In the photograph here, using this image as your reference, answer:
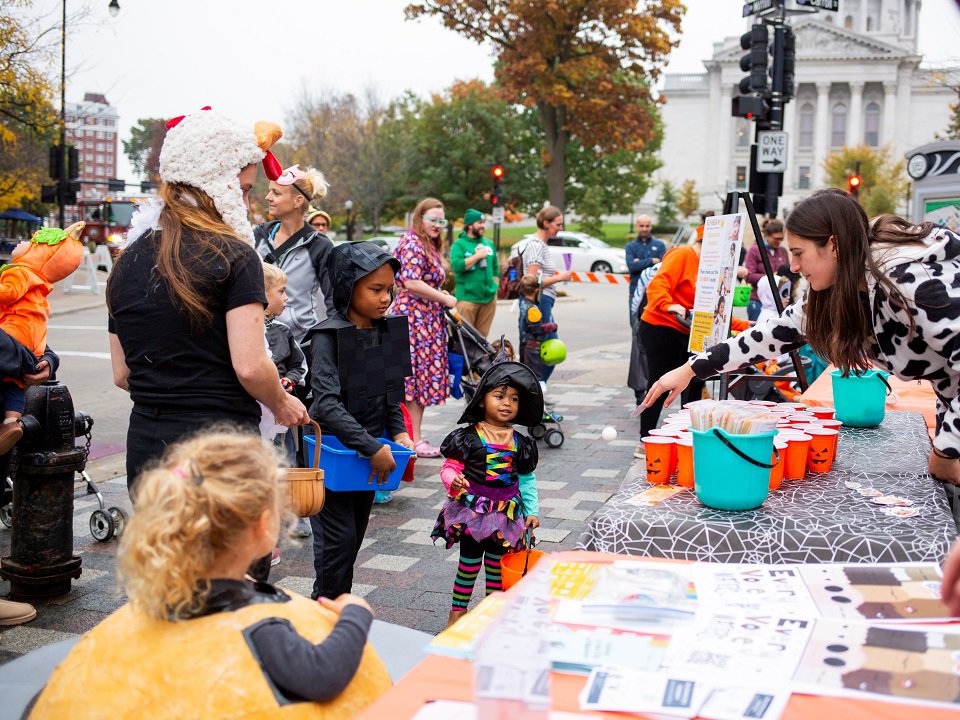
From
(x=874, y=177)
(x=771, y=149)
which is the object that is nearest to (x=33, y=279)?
(x=771, y=149)

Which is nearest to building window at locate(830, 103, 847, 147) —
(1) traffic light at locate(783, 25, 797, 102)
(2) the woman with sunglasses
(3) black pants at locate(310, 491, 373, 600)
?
(1) traffic light at locate(783, 25, 797, 102)

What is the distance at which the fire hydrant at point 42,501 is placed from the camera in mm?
4684

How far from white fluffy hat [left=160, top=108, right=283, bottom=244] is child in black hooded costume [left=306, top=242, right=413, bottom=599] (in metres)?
0.99

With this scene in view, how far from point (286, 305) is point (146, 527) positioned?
12.6ft

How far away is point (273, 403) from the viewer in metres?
3.02

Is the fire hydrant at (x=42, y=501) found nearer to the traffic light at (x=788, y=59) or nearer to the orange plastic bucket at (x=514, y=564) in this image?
the orange plastic bucket at (x=514, y=564)

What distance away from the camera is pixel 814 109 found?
9094cm

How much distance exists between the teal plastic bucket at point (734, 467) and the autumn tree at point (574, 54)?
36.0 metres

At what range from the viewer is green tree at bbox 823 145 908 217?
56406 mm

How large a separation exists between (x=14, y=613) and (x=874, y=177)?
2575 inches

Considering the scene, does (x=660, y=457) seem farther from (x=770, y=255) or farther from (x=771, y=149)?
(x=771, y=149)

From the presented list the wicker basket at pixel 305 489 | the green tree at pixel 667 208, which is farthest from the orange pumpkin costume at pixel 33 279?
the green tree at pixel 667 208

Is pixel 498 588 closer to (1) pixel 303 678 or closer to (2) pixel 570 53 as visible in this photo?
(1) pixel 303 678

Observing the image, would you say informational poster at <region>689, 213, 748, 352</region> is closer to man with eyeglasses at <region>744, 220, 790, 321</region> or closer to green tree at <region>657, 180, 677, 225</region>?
man with eyeglasses at <region>744, 220, 790, 321</region>
